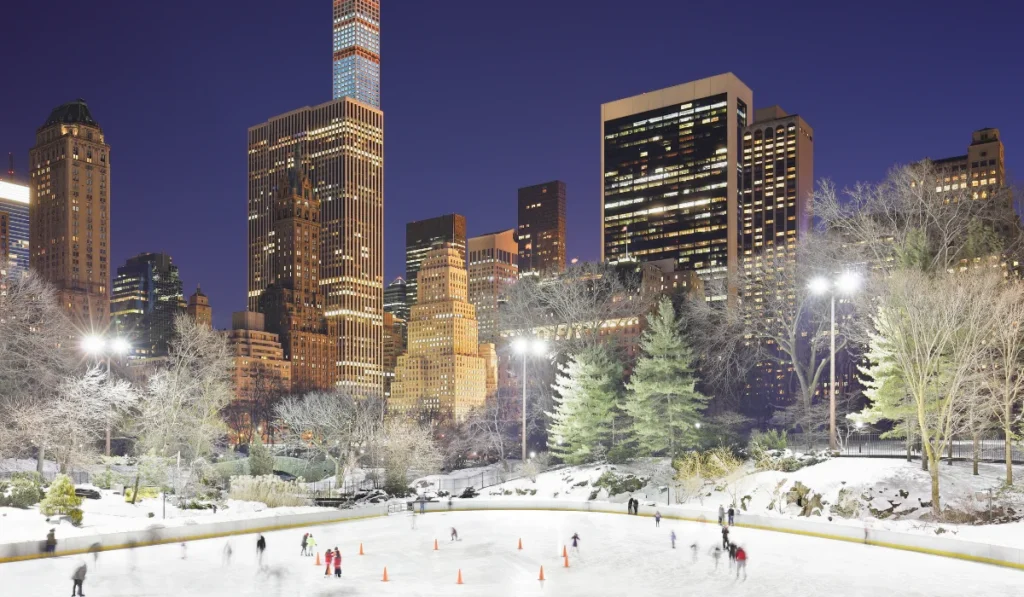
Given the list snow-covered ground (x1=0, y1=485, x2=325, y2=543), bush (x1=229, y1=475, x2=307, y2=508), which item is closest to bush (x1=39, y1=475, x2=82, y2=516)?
snow-covered ground (x1=0, y1=485, x2=325, y2=543)

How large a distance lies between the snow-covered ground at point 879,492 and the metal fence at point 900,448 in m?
2.22

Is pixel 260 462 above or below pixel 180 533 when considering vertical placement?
below

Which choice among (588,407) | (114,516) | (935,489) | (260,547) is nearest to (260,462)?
(114,516)

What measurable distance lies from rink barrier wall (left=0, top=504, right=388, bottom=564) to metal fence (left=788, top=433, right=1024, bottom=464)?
79.9 ft

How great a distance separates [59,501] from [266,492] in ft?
36.8

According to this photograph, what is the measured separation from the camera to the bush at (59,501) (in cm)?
3372

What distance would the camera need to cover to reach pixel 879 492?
3638cm

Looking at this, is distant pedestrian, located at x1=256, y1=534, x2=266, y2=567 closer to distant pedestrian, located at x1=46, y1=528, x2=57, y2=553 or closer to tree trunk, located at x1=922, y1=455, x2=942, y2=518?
distant pedestrian, located at x1=46, y1=528, x2=57, y2=553

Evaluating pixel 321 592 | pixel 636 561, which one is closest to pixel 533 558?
pixel 636 561

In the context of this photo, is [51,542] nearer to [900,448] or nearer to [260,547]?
[260,547]

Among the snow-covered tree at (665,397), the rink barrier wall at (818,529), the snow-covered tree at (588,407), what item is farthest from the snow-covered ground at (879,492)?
the snow-covered tree at (588,407)

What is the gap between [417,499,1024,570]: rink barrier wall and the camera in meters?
27.5

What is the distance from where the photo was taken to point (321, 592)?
23.5 m

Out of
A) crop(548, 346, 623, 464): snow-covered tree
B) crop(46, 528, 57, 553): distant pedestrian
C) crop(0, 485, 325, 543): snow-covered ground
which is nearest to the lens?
crop(46, 528, 57, 553): distant pedestrian
